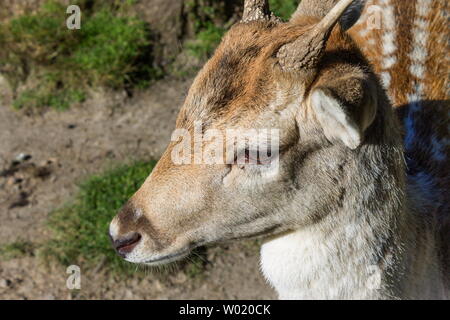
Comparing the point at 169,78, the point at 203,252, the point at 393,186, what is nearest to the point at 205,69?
the point at 393,186

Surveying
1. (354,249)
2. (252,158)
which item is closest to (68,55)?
(252,158)

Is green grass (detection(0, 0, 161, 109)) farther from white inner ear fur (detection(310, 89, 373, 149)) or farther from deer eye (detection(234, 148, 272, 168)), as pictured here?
white inner ear fur (detection(310, 89, 373, 149))

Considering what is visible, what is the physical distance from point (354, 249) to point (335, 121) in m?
0.63

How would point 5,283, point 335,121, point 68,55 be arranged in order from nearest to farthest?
point 335,121 → point 5,283 → point 68,55

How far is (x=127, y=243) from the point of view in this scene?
9.61ft

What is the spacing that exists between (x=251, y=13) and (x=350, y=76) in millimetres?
686

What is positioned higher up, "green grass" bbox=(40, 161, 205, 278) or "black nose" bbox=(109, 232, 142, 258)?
"black nose" bbox=(109, 232, 142, 258)

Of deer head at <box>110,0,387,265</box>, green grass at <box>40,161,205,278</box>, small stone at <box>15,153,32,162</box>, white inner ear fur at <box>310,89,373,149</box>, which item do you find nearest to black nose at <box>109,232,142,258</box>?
deer head at <box>110,0,387,265</box>

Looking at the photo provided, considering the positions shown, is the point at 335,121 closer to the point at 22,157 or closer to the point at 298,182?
the point at 298,182

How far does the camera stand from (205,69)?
295cm

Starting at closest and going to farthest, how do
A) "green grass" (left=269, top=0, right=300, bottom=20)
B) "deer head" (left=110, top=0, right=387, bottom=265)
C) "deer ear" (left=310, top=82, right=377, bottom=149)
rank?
"deer ear" (left=310, top=82, right=377, bottom=149), "deer head" (left=110, top=0, right=387, bottom=265), "green grass" (left=269, top=0, right=300, bottom=20)

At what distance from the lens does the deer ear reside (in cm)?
251

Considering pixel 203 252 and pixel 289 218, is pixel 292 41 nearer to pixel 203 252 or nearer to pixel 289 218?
pixel 289 218

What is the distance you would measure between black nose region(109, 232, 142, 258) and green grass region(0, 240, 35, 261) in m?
2.22
